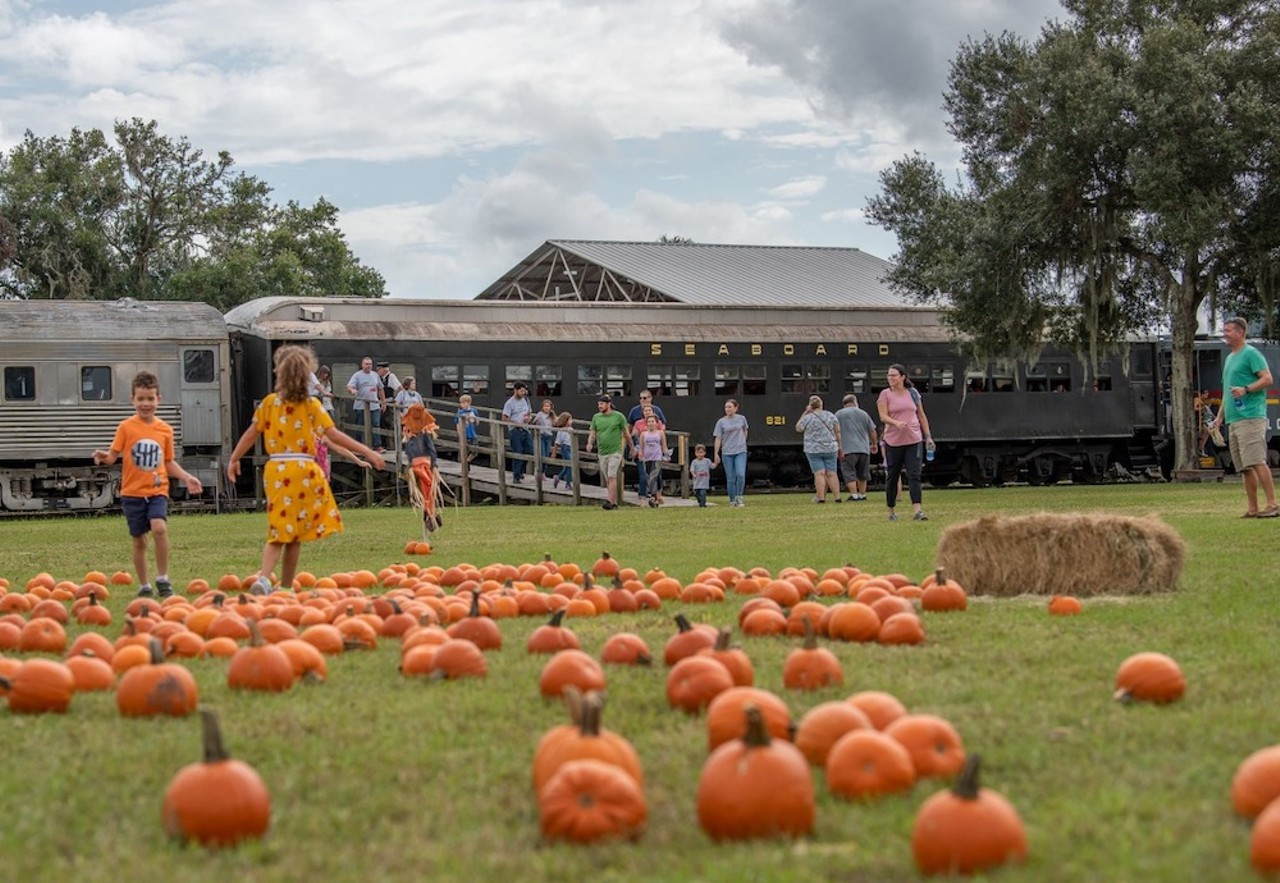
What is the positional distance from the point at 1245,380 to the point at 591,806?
13140 mm

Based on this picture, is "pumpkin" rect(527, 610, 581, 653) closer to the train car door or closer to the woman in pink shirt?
the woman in pink shirt

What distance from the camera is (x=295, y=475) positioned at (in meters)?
10.1

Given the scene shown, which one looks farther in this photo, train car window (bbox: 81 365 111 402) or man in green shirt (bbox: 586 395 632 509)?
train car window (bbox: 81 365 111 402)

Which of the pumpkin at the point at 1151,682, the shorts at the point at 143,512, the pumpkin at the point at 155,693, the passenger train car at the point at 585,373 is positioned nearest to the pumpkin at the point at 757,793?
the pumpkin at the point at 1151,682

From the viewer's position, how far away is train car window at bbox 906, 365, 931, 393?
35531mm

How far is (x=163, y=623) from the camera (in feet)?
22.8

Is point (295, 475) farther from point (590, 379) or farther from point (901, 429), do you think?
point (590, 379)

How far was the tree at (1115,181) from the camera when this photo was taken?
2950 centimetres

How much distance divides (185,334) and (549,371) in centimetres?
706

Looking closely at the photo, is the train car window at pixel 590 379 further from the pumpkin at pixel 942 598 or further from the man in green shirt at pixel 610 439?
the pumpkin at pixel 942 598

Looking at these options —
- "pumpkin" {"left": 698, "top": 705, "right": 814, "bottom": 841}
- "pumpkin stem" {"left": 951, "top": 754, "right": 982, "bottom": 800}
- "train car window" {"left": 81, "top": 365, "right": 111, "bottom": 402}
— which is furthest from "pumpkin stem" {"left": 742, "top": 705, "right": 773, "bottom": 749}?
"train car window" {"left": 81, "top": 365, "right": 111, "bottom": 402}

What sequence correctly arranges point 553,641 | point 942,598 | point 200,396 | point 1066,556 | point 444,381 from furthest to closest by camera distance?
1. point 444,381
2. point 200,396
3. point 1066,556
4. point 942,598
5. point 553,641

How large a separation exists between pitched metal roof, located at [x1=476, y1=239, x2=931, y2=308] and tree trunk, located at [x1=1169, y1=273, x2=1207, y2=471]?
7553 millimetres

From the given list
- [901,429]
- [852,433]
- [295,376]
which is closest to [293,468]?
[295,376]
